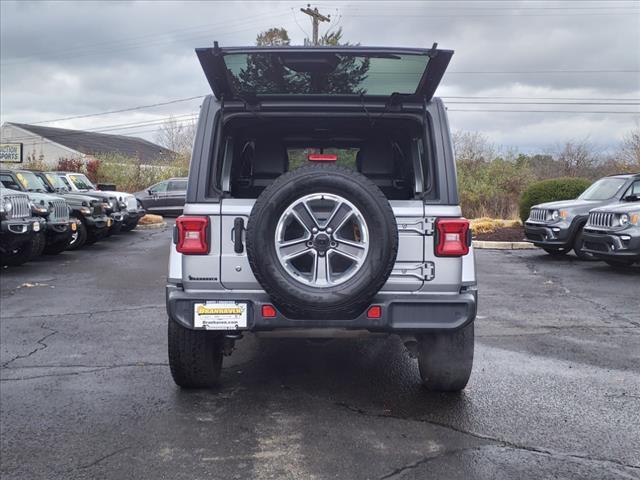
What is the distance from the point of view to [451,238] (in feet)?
13.3

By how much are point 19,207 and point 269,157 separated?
793 centimetres

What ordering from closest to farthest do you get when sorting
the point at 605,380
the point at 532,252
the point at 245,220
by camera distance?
1. the point at 245,220
2. the point at 605,380
3. the point at 532,252

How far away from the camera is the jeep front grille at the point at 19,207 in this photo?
37.0ft

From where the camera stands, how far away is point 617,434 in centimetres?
400

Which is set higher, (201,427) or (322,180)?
(322,180)

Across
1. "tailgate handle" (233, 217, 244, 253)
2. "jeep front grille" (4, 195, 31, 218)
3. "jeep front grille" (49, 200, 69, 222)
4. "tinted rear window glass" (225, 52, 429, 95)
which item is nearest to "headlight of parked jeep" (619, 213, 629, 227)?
"tinted rear window glass" (225, 52, 429, 95)

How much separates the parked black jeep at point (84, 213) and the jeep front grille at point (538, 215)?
33.0 ft

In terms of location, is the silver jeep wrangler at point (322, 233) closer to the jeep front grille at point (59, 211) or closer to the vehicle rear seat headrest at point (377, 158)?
the vehicle rear seat headrest at point (377, 158)

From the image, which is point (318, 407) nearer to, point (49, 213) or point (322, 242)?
point (322, 242)

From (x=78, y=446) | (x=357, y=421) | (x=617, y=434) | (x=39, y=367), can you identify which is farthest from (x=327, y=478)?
(x=39, y=367)

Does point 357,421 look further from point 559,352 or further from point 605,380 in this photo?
point 559,352

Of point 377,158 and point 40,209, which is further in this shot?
point 40,209

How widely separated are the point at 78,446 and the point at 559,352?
434 centimetres

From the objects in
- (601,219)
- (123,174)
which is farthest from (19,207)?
(123,174)
